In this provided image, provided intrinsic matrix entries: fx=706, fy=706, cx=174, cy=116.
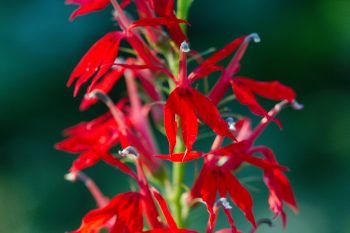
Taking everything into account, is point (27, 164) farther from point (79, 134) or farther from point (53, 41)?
point (79, 134)

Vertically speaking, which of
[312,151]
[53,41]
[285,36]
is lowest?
[312,151]

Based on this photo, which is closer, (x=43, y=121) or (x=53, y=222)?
(x=53, y=222)

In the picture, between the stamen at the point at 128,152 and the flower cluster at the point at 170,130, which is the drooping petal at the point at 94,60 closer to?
the flower cluster at the point at 170,130

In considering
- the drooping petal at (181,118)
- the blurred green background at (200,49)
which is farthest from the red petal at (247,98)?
the blurred green background at (200,49)

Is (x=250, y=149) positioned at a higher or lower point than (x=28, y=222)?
higher

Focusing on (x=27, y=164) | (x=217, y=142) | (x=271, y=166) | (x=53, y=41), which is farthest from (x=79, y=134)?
(x=53, y=41)

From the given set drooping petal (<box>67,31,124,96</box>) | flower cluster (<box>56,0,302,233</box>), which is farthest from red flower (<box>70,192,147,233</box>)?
drooping petal (<box>67,31,124,96</box>)
